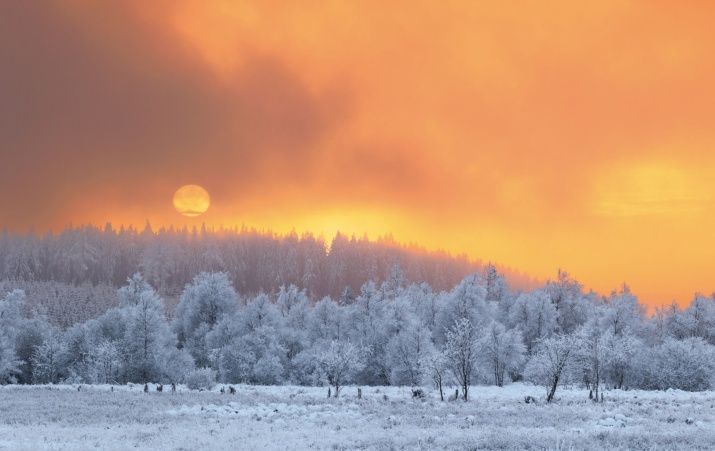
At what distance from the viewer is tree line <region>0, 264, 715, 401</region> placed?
6381 centimetres

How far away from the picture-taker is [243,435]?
25906 millimetres

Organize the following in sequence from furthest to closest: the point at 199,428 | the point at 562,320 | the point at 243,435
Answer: the point at 562,320 < the point at 199,428 < the point at 243,435

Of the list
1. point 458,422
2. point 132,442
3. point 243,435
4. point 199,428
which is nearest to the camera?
point 132,442

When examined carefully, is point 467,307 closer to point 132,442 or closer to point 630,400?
point 630,400

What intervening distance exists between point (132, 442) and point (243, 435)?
499 cm

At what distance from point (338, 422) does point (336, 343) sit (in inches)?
1195

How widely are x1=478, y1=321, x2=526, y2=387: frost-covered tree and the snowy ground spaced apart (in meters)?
23.5

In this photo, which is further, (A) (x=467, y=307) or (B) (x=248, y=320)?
(A) (x=467, y=307)

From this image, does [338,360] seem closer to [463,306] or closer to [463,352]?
[463,352]

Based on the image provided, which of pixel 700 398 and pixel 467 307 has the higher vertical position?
pixel 467 307

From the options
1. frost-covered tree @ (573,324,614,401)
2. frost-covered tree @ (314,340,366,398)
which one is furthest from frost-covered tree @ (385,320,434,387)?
frost-covered tree @ (573,324,614,401)

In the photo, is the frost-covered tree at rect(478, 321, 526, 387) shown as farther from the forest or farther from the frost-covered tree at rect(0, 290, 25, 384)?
the frost-covered tree at rect(0, 290, 25, 384)

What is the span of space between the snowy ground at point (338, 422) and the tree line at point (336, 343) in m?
12.6

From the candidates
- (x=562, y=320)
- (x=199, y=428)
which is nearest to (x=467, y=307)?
(x=562, y=320)
